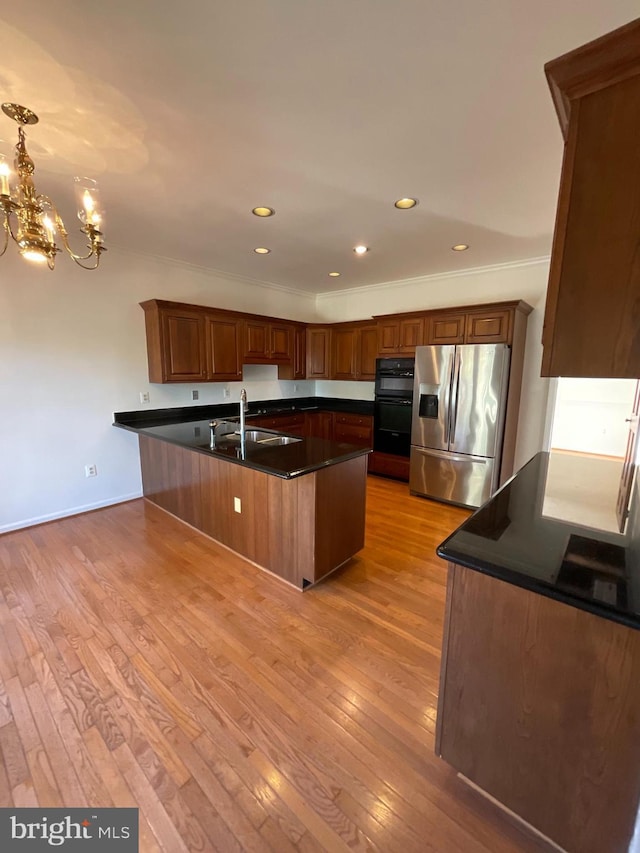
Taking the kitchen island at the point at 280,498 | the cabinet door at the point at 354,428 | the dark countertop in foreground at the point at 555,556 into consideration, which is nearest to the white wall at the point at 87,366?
the kitchen island at the point at 280,498

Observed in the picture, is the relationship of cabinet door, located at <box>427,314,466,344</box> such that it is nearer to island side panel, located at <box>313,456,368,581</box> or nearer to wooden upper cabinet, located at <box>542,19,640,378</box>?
island side panel, located at <box>313,456,368,581</box>

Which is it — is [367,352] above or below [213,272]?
below

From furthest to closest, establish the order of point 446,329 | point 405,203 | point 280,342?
point 280,342
point 446,329
point 405,203

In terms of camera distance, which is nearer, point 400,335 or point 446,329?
point 446,329

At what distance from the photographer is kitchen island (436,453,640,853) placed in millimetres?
904

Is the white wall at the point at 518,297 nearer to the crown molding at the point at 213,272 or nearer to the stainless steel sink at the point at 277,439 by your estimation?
the crown molding at the point at 213,272

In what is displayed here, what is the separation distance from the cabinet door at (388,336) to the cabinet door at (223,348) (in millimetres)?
1756

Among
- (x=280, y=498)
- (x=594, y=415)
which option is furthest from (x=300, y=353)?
(x=594, y=415)

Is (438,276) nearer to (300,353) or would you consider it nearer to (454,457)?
(300,353)

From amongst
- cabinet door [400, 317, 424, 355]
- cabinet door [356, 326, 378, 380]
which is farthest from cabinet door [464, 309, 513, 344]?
cabinet door [356, 326, 378, 380]

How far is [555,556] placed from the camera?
42.7 inches

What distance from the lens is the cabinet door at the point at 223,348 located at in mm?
4016

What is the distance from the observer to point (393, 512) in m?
3.68

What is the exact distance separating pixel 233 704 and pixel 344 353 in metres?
4.31
